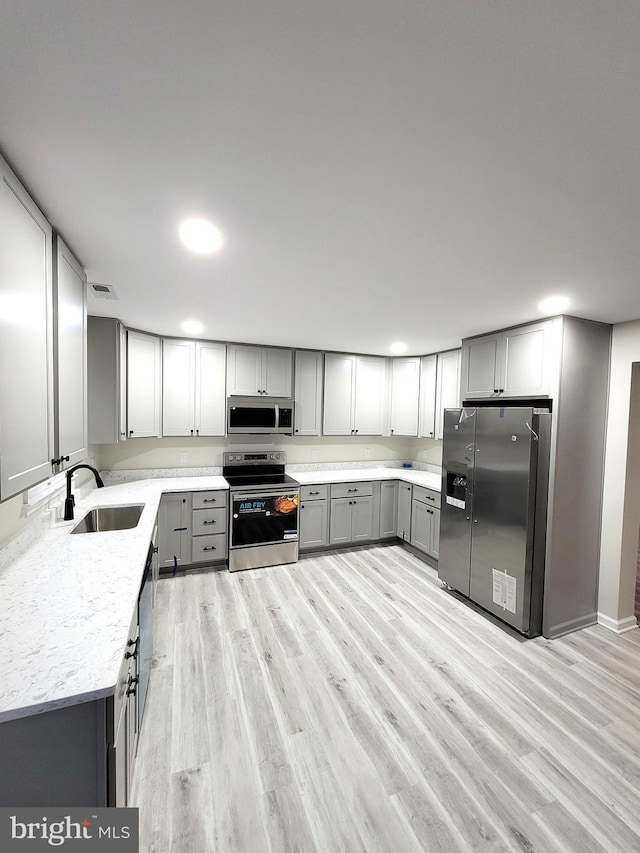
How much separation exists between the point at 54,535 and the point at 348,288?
2.31 meters

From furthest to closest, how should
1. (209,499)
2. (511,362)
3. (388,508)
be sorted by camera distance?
(388,508), (209,499), (511,362)

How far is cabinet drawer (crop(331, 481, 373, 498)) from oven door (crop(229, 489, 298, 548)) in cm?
54

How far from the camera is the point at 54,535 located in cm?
208

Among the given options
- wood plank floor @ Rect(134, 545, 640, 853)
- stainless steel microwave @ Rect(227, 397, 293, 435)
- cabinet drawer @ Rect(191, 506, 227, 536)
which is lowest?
wood plank floor @ Rect(134, 545, 640, 853)

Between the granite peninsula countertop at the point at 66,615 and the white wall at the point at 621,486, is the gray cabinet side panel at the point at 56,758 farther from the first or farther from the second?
the white wall at the point at 621,486

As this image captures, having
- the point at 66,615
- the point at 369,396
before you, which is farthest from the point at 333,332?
the point at 66,615

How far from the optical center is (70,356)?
1.79m

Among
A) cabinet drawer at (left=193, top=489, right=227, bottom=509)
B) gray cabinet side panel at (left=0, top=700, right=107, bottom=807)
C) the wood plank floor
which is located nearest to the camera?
gray cabinet side panel at (left=0, top=700, right=107, bottom=807)

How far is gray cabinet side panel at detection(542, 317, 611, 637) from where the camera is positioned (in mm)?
2703

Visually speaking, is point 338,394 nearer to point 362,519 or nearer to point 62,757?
point 362,519

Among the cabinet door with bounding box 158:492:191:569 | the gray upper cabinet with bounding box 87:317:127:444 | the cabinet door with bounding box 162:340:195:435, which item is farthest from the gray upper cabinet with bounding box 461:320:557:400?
the gray upper cabinet with bounding box 87:317:127:444

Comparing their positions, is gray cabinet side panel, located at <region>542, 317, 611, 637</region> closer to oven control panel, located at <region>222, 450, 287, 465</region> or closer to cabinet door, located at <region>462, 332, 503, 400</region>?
cabinet door, located at <region>462, 332, 503, 400</region>

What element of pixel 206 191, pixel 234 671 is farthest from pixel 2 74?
pixel 234 671

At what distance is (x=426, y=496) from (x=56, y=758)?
12.1ft
